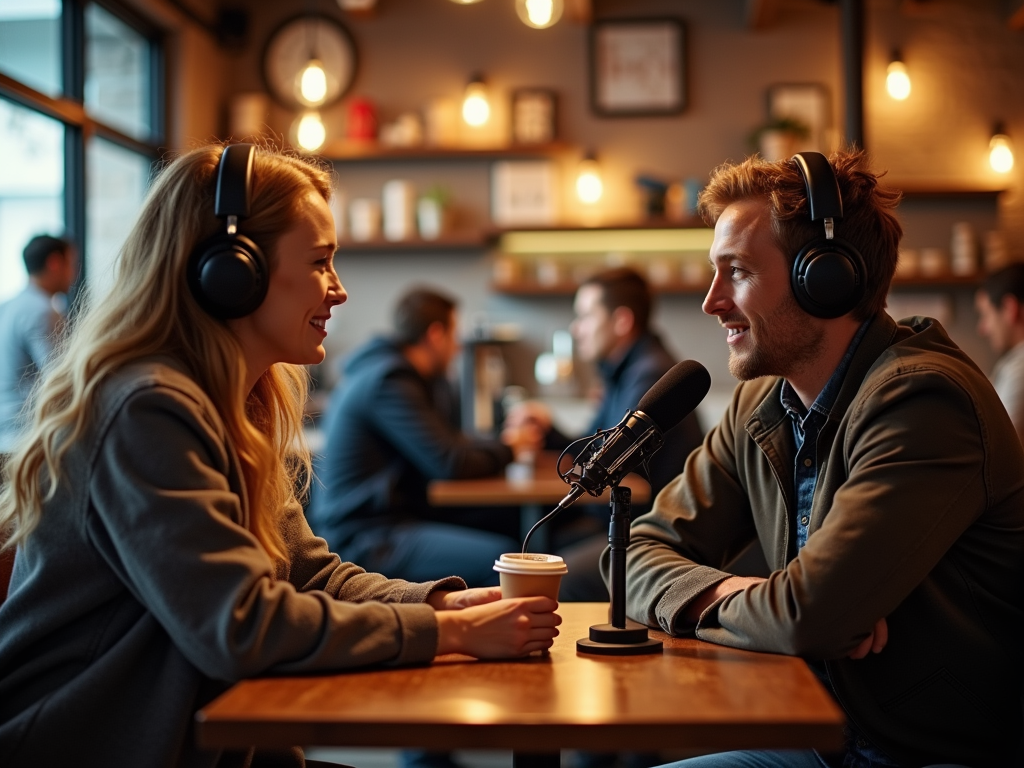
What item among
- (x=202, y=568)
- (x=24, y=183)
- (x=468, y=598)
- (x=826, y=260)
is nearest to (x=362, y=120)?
(x=24, y=183)

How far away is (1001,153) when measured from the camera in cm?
621

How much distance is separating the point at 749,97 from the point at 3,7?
4.02m

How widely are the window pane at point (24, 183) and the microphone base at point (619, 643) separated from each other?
396cm

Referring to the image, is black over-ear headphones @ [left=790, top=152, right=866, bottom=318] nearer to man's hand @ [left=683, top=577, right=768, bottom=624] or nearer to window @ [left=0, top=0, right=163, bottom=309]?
man's hand @ [left=683, top=577, right=768, bottom=624]

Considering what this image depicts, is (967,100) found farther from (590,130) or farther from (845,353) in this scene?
(845,353)

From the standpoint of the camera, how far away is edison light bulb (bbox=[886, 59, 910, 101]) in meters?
6.23

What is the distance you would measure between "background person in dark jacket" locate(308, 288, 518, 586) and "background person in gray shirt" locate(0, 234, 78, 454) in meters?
1.46

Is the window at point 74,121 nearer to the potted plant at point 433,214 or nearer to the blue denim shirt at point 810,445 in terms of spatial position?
the potted plant at point 433,214

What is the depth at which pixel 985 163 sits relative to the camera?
20.7 ft

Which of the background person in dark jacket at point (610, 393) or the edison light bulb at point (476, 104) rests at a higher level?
the edison light bulb at point (476, 104)

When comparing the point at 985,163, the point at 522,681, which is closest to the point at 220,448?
the point at 522,681

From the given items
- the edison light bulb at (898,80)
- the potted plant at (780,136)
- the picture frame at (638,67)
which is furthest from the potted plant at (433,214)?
the edison light bulb at (898,80)

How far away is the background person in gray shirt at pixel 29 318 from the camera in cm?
446

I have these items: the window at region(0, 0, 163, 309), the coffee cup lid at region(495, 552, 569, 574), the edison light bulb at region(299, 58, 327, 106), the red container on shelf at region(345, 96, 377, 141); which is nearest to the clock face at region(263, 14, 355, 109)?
the red container on shelf at region(345, 96, 377, 141)
